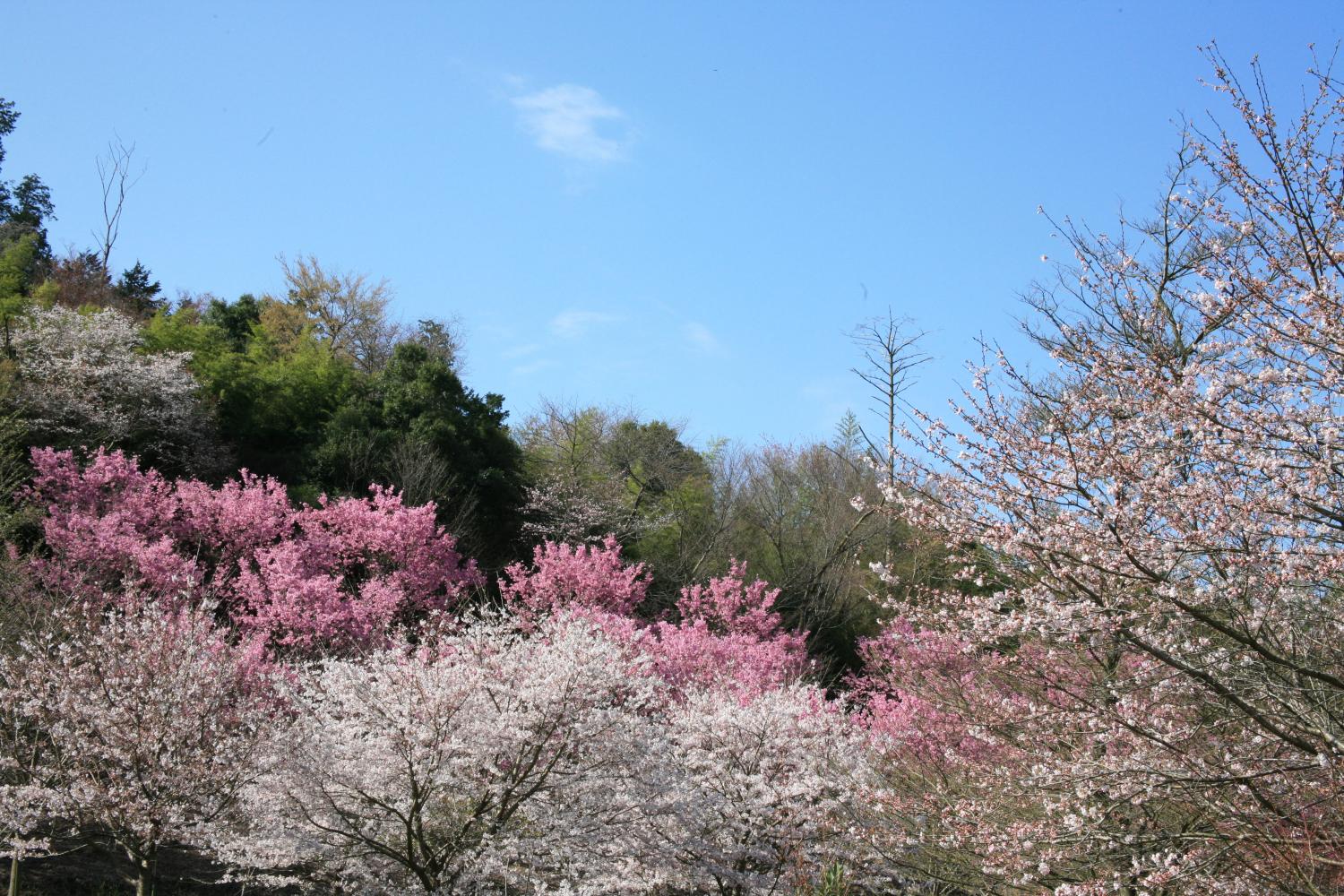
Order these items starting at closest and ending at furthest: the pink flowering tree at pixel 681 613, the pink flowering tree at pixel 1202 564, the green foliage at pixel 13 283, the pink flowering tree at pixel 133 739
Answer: the pink flowering tree at pixel 1202 564
the pink flowering tree at pixel 133 739
the pink flowering tree at pixel 681 613
the green foliage at pixel 13 283

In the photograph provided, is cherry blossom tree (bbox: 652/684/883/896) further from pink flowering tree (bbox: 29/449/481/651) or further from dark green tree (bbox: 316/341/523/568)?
dark green tree (bbox: 316/341/523/568)

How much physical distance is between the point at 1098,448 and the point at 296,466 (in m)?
19.7

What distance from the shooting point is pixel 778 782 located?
11.1 metres

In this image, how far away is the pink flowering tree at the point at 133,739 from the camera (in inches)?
347

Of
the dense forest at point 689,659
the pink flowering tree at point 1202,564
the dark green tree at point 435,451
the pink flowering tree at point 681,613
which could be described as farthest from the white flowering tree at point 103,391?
the pink flowering tree at point 1202,564

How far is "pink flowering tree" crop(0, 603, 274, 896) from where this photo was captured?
8.81 metres

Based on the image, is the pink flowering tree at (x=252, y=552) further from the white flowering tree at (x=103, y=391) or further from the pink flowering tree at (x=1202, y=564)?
the pink flowering tree at (x=1202, y=564)

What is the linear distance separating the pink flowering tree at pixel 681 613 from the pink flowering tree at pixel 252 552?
5.54ft

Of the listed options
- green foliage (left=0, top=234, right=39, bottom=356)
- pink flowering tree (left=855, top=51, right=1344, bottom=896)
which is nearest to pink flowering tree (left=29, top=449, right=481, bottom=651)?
green foliage (left=0, top=234, right=39, bottom=356)

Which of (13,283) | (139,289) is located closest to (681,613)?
(13,283)

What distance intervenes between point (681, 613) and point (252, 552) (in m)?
8.97

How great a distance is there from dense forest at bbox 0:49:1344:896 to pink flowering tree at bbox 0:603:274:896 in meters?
0.05

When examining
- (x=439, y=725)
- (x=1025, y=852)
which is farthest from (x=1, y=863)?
(x=1025, y=852)

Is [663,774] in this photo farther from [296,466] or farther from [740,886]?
[296,466]
